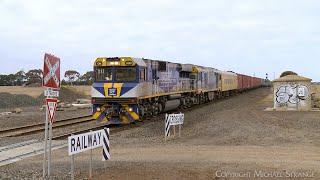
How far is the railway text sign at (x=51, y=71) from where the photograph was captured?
31.3 feet

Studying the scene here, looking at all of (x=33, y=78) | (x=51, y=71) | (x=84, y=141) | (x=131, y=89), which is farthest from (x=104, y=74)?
(x=33, y=78)

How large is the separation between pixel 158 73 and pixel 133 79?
451cm

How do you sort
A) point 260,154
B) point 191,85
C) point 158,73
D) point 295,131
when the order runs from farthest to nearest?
1. point 191,85
2. point 158,73
3. point 295,131
4. point 260,154

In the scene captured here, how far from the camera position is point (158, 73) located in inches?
1081

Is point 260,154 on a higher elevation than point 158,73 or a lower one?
lower

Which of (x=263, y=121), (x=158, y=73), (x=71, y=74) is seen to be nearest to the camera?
(x=263, y=121)

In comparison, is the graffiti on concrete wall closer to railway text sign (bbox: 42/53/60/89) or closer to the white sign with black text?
the white sign with black text

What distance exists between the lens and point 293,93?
1208 inches

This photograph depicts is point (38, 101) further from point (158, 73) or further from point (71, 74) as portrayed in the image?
point (71, 74)

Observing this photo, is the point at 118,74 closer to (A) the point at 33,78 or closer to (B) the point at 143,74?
(B) the point at 143,74

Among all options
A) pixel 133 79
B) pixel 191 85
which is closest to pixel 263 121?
pixel 133 79

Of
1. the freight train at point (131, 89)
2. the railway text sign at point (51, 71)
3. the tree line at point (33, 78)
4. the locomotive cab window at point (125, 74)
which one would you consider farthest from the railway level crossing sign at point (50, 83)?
the tree line at point (33, 78)

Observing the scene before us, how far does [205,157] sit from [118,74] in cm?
1149

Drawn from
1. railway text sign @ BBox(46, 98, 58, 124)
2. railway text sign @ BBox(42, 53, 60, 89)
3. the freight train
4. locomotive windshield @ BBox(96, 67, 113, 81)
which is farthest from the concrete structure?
railway text sign @ BBox(46, 98, 58, 124)
